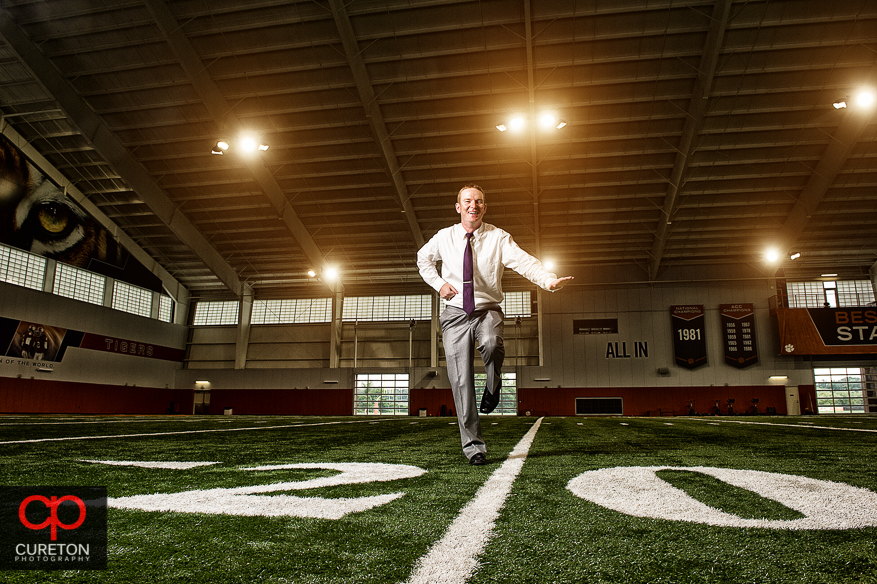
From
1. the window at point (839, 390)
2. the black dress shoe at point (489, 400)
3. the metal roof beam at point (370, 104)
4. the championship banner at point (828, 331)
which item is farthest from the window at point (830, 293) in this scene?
the black dress shoe at point (489, 400)

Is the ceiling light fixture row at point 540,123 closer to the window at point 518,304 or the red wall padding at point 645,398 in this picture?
the window at point 518,304

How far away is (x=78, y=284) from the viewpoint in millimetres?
23344

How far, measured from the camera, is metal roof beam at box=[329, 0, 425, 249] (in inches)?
586

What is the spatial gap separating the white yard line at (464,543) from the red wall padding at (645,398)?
2473 cm

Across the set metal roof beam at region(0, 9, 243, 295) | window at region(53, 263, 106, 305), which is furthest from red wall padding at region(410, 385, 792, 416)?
window at region(53, 263, 106, 305)

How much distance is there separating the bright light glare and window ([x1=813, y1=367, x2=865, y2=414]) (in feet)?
48.9

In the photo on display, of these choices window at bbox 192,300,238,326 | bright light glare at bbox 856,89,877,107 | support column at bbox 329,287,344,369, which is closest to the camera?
bright light glare at bbox 856,89,877,107

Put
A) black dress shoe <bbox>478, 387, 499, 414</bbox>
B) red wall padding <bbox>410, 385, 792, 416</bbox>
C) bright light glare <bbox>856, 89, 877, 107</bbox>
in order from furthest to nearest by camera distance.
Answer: red wall padding <bbox>410, 385, 792, 416</bbox> < bright light glare <bbox>856, 89, 877, 107</bbox> < black dress shoe <bbox>478, 387, 499, 414</bbox>

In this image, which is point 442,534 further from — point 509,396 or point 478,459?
point 509,396

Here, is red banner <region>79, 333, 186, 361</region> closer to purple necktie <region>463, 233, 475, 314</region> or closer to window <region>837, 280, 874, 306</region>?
purple necktie <region>463, 233, 475, 314</region>

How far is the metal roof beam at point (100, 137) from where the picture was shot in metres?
16.2

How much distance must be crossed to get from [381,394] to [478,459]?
2554cm

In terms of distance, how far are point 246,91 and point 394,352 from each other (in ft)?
48.4

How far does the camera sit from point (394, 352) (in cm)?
2792
